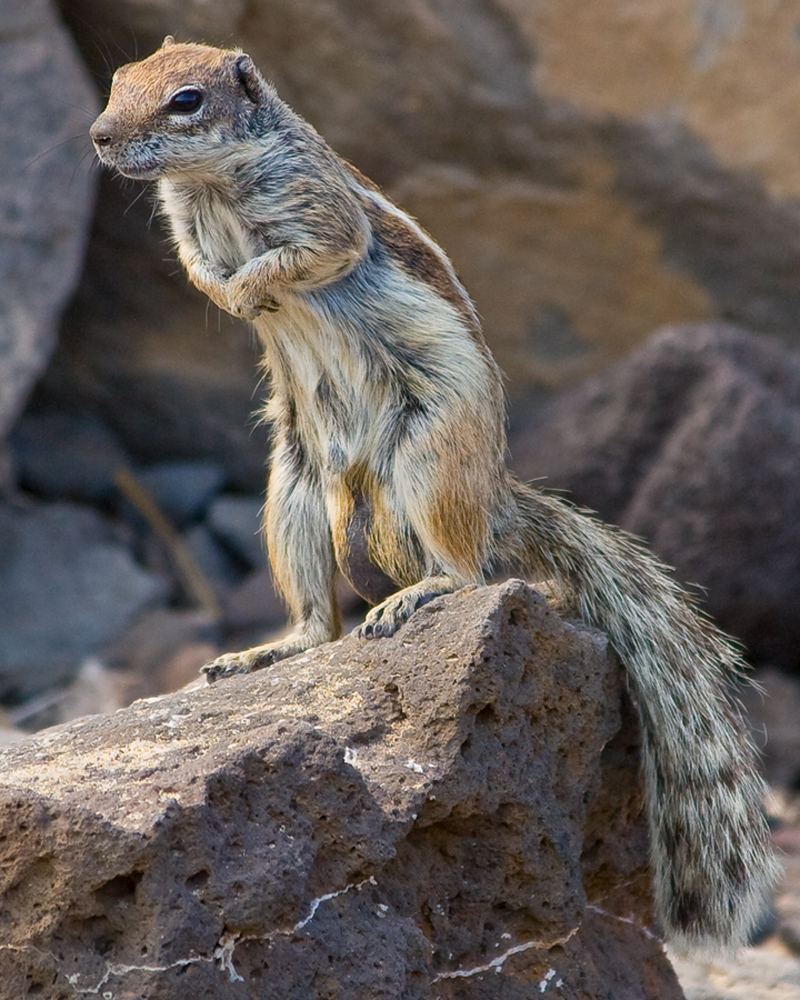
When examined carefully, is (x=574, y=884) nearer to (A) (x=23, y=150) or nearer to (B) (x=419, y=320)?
(B) (x=419, y=320)

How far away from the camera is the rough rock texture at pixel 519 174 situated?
26.0ft

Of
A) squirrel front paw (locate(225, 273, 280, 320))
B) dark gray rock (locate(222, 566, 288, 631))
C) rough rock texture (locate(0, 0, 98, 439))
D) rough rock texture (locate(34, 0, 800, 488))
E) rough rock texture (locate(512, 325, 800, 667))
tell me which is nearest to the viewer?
squirrel front paw (locate(225, 273, 280, 320))

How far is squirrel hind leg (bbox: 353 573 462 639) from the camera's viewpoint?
3805mm

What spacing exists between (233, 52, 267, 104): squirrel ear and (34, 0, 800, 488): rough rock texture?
379 cm

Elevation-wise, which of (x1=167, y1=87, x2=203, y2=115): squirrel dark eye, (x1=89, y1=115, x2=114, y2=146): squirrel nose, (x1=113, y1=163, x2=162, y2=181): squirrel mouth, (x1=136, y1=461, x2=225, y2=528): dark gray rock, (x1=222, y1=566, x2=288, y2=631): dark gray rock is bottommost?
(x1=222, y1=566, x2=288, y2=631): dark gray rock

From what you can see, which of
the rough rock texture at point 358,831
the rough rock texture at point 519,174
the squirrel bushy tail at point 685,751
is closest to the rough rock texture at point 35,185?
the rough rock texture at point 519,174

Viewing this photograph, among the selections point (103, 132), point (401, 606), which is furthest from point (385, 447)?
point (103, 132)

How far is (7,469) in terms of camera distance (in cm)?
876

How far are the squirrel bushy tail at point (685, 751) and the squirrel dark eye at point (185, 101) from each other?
5.87ft

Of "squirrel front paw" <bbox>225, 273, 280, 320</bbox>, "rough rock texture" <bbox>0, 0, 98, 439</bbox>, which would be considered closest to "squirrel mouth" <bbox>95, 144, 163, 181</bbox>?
"squirrel front paw" <bbox>225, 273, 280, 320</bbox>

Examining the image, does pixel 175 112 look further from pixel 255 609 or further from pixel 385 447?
pixel 255 609

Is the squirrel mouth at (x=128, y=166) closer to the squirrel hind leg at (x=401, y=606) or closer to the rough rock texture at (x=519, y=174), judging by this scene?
the squirrel hind leg at (x=401, y=606)

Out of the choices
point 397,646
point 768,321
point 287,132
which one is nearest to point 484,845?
point 397,646

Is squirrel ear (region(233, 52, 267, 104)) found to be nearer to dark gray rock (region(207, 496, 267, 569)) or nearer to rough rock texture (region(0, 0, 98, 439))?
rough rock texture (region(0, 0, 98, 439))
